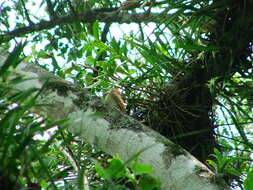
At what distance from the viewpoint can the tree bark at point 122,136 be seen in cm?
85

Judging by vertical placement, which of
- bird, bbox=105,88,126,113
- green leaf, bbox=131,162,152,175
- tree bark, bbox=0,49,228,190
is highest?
bird, bbox=105,88,126,113

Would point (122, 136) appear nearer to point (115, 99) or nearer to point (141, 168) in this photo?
point (141, 168)

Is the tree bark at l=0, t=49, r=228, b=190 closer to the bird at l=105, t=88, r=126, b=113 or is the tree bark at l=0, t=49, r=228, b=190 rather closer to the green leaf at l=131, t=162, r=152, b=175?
the green leaf at l=131, t=162, r=152, b=175

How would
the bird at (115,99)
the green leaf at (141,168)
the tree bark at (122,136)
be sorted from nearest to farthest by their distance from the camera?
the green leaf at (141,168)
the tree bark at (122,136)
the bird at (115,99)

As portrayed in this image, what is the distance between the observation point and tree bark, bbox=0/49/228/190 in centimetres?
85

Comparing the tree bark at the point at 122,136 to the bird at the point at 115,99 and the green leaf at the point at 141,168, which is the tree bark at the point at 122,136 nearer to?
the green leaf at the point at 141,168

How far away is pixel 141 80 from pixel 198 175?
66 cm

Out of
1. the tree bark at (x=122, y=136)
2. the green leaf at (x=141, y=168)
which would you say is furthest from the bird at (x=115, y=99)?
the green leaf at (x=141, y=168)

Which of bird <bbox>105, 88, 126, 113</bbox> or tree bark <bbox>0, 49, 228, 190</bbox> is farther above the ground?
bird <bbox>105, 88, 126, 113</bbox>

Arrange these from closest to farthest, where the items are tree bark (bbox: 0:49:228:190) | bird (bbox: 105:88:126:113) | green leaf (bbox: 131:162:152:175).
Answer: green leaf (bbox: 131:162:152:175), tree bark (bbox: 0:49:228:190), bird (bbox: 105:88:126:113)

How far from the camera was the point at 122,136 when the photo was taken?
0.92 meters

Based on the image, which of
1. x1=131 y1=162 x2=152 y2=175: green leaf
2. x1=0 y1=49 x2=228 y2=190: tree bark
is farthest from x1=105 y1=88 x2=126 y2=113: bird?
x1=131 y1=162 x2=152 y2=175: green leaf

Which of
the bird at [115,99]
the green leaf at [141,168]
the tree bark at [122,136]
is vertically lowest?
the green leaf at [141,168]

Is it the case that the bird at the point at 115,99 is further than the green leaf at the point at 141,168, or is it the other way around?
the bird at the point at 115,99
